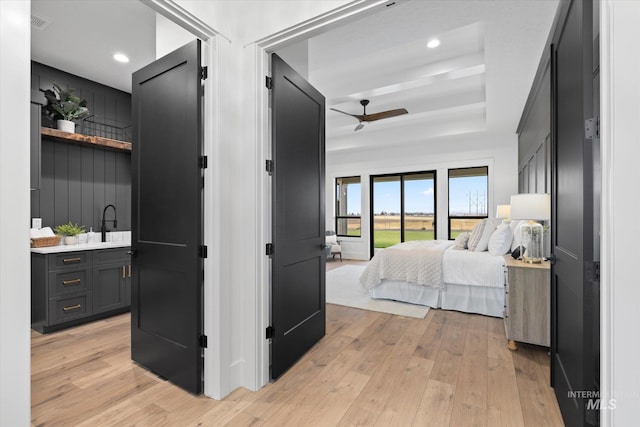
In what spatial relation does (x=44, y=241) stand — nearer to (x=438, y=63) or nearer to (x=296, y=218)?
(x=296, y=218)

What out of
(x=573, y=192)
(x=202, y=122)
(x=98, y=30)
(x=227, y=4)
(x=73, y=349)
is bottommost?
(x=73, y=349)

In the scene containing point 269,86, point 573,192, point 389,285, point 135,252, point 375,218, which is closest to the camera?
point 573,192

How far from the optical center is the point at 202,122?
204 centimetres

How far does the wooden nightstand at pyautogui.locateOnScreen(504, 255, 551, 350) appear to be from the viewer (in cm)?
254

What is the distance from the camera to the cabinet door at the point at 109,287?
346 centimetres

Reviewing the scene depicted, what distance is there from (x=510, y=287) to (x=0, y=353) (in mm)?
3101

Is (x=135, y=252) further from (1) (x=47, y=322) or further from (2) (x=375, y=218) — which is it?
(2) (x=375, y=218)

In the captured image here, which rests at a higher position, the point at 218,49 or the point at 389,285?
the point at 218,49

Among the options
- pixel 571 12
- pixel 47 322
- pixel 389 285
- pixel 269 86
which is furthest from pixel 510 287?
pixel 47 322

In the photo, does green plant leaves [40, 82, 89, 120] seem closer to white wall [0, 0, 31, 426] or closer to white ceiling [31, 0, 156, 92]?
white ceiling [31, 0, 156, 92]

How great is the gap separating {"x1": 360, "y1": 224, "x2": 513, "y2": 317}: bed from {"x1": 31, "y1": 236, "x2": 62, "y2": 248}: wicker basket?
3.59 m

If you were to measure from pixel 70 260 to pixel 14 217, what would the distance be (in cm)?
281

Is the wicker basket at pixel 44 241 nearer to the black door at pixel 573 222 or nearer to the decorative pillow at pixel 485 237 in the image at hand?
the black door at pixel 573 222

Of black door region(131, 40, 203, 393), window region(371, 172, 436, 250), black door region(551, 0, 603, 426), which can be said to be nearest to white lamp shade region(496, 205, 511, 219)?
window region(371, 172, 436, 250)
